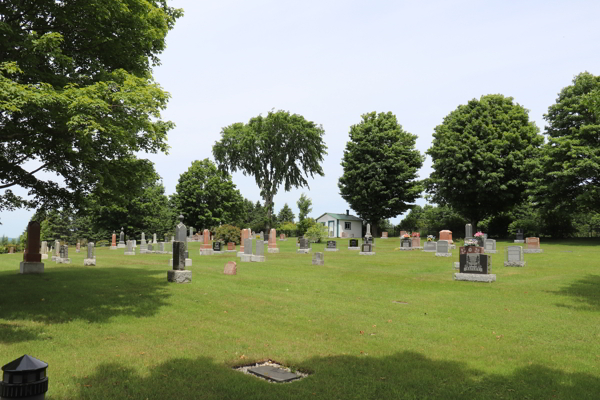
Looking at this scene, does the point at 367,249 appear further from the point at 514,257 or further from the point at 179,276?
the point at 179,276

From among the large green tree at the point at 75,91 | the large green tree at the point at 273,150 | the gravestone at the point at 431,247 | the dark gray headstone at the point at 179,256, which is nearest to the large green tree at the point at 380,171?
the large green tree at the point at 273,150

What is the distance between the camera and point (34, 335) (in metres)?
7.83

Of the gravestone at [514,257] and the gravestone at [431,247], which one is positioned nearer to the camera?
the gravestone at [514,257]

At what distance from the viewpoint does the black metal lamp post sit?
302 centimetres

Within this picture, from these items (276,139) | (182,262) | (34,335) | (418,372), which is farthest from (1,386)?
(276,139)

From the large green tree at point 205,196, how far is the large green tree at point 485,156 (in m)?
27.3

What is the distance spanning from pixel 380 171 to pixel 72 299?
41909mm

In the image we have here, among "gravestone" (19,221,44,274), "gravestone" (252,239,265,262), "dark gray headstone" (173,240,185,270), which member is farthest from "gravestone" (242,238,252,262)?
"gravestone" (19,221,44,274)

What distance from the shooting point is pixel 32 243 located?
17922mm

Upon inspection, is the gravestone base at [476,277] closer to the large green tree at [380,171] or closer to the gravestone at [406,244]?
the gravestone at [406,244]

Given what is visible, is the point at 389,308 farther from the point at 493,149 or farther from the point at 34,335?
the point at 493,149

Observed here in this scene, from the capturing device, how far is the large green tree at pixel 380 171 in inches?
1978

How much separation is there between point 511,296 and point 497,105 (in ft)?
115

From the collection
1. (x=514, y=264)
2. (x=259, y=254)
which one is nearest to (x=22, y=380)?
(x=514, y=264)
